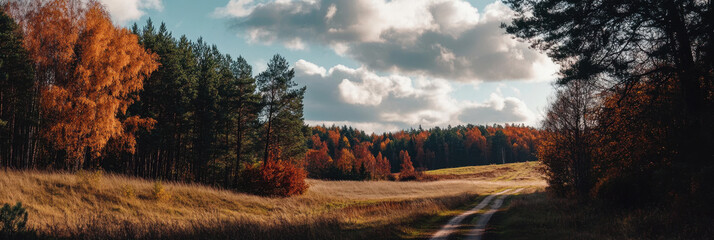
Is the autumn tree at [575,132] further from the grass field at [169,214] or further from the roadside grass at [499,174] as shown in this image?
the roadside grass at [499,174]

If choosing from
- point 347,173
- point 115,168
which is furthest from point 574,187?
point 347,173

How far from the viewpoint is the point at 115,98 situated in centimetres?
2245

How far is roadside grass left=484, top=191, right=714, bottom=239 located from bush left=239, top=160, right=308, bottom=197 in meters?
19.8

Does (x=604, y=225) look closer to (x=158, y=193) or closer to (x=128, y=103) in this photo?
(x=158, y=193)

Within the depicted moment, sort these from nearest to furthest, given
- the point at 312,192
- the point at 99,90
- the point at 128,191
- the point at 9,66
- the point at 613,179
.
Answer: the point at 613,179
the point at 128,191
the point at 99,90
the point at 9,66
the point at 312,192

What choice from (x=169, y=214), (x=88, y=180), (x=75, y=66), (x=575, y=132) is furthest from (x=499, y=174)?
(x=75, y=66)

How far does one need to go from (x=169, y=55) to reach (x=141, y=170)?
1308 cm

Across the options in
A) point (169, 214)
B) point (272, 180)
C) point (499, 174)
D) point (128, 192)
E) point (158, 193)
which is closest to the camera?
point (169, 214)

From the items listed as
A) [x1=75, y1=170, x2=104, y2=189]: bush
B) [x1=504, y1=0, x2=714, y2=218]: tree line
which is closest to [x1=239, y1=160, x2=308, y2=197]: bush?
[x1=75, y1=170, x2=104, y2=189]: bush

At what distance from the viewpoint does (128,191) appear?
19812 mm

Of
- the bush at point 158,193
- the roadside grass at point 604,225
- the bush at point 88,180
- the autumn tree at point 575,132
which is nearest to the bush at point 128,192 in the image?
the bush at point 158,193

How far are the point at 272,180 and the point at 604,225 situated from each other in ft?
84.8

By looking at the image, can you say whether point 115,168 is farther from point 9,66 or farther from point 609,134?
point 609,134

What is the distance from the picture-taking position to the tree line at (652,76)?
11.8m
